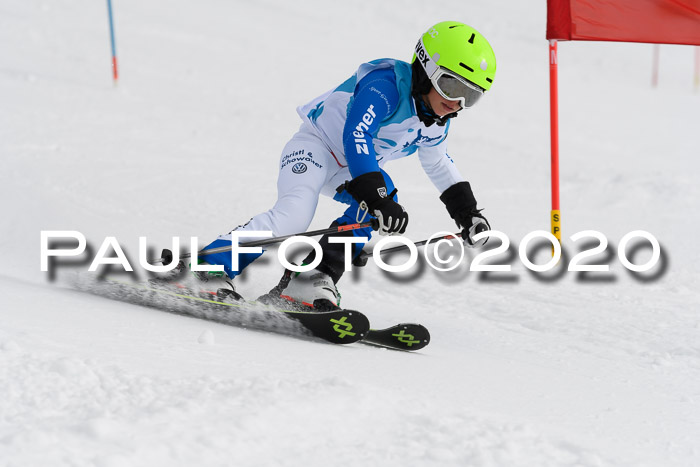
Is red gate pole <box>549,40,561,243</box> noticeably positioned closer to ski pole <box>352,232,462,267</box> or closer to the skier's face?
ski pole <box>352,232,462,267</box>

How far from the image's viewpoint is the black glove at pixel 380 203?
149 inches

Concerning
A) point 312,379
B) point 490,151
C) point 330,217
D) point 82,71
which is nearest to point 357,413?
point 312,379

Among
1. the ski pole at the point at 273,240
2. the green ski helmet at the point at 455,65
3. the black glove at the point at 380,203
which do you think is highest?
the green ski helmet at the point at 455,65

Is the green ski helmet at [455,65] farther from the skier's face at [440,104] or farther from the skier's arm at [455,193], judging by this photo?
the skier's arm at [455,193]

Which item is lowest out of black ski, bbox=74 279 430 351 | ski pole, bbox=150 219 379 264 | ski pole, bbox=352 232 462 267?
black ski, bbox=74 279 430 351

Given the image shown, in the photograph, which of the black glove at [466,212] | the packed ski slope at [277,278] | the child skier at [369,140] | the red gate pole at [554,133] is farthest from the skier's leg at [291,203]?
the red gate pole at [554,133]

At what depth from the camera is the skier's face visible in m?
3.94

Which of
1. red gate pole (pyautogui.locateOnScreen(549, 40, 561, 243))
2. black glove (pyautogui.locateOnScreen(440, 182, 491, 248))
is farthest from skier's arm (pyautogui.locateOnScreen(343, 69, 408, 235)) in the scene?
red gate pole (pyautogui.locateOnScreen(549, 40, 561, 243))

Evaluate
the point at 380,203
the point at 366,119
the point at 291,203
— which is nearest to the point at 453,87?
the point at 366,119

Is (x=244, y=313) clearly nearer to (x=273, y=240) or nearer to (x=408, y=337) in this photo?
(x=273, y=240)

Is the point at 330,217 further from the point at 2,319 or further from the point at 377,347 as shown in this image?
the point at 2,319

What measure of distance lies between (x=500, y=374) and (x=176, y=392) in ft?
5.05

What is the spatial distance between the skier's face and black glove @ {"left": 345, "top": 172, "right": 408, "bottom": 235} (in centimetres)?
47

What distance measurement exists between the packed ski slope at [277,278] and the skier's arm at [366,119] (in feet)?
3.06
